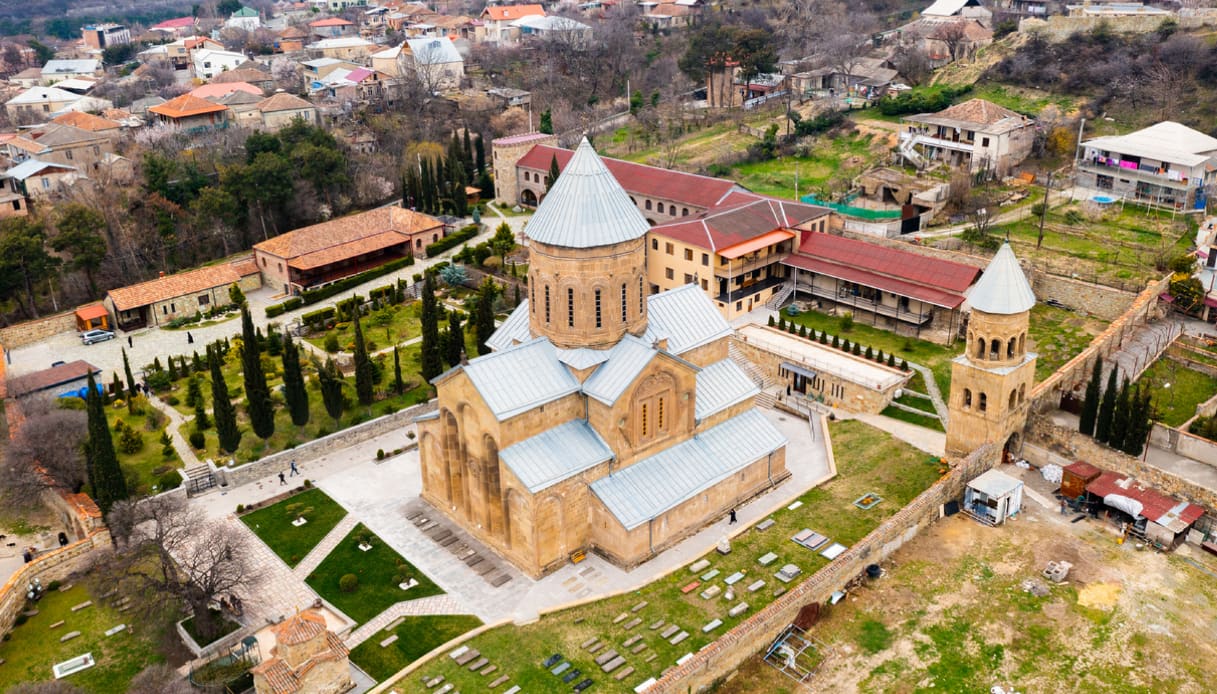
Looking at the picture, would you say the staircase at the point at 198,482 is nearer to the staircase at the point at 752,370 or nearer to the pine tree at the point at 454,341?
the pine tree at the point at 454,341

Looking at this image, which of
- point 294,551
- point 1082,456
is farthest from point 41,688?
point 1082,456

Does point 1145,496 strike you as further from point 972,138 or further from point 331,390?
point 972,138

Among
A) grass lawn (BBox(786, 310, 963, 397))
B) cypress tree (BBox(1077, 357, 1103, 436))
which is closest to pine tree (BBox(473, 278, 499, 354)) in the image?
grass lawn (BBox(786, 310, 963, 397))

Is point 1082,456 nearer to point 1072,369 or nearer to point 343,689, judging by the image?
point 1072,369

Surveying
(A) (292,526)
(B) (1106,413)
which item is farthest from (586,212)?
(B) (1106,413)

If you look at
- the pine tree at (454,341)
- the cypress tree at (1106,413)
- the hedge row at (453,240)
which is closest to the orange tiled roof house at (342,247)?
the hedge row at (453,240)

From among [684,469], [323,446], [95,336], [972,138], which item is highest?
[972,138]
